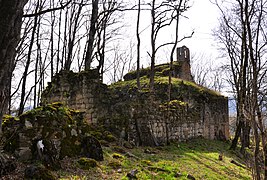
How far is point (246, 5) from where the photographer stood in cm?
955

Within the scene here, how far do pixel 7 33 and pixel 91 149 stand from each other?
507 centimetres

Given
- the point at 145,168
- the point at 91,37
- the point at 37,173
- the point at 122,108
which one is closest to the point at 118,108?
the point at 122,108

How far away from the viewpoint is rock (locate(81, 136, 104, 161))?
275 inches

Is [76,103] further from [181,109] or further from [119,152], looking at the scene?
[181,109]

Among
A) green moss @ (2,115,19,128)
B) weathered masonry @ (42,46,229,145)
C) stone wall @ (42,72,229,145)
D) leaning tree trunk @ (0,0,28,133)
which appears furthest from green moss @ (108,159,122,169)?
leaning tree trunk @ (0,0,28,133)

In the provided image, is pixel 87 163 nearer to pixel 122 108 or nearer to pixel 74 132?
pixel 74 132

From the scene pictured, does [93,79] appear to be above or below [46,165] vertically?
above

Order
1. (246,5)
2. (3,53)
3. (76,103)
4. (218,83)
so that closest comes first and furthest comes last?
(3,53) → (246,5) → (76,103) → (218,83)

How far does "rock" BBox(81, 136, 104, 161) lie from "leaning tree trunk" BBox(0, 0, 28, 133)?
4.72 metres

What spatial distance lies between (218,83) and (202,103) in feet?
74.5

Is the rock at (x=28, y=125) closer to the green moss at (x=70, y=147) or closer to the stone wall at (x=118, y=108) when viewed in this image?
the green moss at (x=70, y=147)

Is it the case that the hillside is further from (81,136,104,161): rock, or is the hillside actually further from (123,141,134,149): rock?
(123,141,134,149): rock

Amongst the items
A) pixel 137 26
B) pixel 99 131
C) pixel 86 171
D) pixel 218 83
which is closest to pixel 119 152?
pixel 99 131

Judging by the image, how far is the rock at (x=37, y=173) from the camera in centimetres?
498
